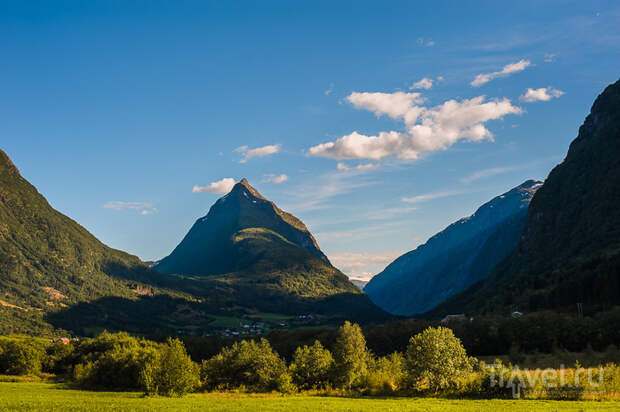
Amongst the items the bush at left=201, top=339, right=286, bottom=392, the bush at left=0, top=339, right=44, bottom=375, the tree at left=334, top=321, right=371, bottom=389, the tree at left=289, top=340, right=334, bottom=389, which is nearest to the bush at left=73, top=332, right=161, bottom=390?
the bush at left=201, top=339, right=286, bottom=392

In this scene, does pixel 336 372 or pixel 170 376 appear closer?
pixel 170 376

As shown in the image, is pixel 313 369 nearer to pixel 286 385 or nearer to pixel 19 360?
pixel 286 385

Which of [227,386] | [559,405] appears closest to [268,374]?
[227,386]

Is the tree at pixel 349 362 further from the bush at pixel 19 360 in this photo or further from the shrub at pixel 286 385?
the bush at pixel 19 360

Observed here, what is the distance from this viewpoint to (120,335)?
180 metres

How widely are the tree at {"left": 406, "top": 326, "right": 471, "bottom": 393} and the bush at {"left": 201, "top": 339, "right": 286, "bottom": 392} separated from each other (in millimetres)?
34228

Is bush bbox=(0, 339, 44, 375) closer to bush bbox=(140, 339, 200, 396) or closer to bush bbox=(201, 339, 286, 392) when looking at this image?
bush bbox=(201, 339, 286, 392)

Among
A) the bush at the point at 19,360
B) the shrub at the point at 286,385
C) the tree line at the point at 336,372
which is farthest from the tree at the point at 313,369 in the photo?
the bush at the point at 19,360

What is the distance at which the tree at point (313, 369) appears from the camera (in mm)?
90125

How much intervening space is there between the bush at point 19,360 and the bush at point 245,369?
7668cm

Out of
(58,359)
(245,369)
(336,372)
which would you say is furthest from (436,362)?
(58,359)

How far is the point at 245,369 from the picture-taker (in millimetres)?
109625

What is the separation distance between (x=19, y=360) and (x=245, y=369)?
94385 millimetres

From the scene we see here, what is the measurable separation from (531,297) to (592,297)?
26.2 meters
